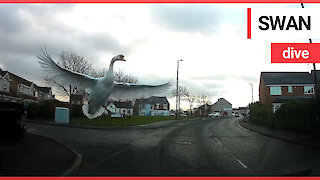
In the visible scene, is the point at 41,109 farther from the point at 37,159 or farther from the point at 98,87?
the point at 37,159

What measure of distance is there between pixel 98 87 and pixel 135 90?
2101 millimetres

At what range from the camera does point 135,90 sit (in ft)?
46.2

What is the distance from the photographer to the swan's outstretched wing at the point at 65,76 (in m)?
11.4

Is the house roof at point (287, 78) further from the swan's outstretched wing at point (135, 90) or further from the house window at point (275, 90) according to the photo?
the swan's outstretched wing at point (135, 90)

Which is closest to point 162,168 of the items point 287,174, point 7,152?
point 287,174

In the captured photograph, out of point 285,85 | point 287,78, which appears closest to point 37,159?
point 285,85

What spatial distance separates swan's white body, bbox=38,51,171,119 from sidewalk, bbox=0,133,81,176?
263 cm

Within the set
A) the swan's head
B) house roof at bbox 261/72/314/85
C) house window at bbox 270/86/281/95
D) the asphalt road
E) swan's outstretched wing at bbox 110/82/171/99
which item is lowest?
the asphalt road

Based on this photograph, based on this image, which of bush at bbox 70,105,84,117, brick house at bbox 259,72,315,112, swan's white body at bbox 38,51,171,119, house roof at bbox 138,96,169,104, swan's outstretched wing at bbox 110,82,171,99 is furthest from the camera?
brick house at bbox 259,72,315,112

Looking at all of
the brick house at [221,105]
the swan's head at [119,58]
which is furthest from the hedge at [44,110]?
the brick house at [221,105]

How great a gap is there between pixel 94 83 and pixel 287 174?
811 centimetres

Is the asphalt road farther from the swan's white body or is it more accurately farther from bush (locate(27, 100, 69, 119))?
the swan's white body

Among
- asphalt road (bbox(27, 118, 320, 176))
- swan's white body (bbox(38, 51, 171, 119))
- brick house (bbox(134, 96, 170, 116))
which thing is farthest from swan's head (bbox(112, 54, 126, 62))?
brick house (bbox(134, 96, 170, 116))

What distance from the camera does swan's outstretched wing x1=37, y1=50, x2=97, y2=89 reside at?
11414 mm
